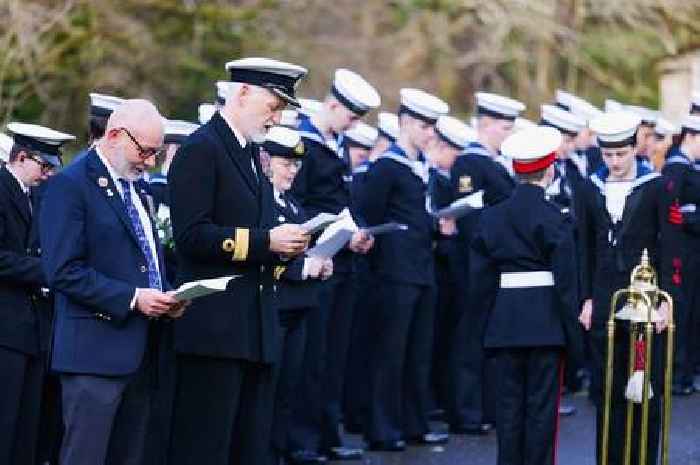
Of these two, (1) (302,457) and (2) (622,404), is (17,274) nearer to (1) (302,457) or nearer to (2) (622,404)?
(1) (302,457)

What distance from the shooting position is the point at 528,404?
9.43 metres

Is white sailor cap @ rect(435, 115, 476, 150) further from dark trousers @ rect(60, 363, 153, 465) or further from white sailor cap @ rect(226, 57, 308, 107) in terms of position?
dark trousers @ rect(60, 363, 153, 465)

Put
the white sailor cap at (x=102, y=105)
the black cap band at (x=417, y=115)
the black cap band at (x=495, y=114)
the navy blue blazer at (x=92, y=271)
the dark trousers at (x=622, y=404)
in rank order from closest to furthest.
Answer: the navy blue blazer at (x=92, y=271), the white sailor cap at (x=102, y=105), the dark trousers at (x=622, y=404), the black cap band at (x=417, y=115), the black cap band at (x=495, y=114)

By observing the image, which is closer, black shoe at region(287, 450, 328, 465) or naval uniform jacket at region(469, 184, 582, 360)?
naval uniform jacket at region(469, 184, 582, 360)

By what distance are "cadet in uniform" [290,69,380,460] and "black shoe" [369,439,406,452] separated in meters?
0.29

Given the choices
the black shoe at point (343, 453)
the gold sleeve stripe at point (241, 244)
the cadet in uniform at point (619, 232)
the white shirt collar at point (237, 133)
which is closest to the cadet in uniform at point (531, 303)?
the cadet in uniform at point (619, 232)

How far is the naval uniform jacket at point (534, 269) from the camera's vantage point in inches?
362

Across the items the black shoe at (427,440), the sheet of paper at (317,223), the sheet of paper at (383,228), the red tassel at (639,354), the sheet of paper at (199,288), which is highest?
the sheet of paper at (383,228)

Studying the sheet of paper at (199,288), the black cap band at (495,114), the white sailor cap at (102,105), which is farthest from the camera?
the black cap band at (495,114)

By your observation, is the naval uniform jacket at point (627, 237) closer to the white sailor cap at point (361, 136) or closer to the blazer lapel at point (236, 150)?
the white sailor cap at point (361, 136)

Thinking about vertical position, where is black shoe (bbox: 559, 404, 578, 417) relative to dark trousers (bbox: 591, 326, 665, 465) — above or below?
below

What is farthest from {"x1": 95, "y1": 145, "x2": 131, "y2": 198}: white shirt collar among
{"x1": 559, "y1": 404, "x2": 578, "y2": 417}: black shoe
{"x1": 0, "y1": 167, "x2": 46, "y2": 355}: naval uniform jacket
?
{"x1": 559, "y1": 404, "x2": 578, "y2": 417}: black shoe

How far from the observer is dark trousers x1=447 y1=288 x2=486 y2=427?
1223 cm

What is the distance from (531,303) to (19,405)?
279 cm
